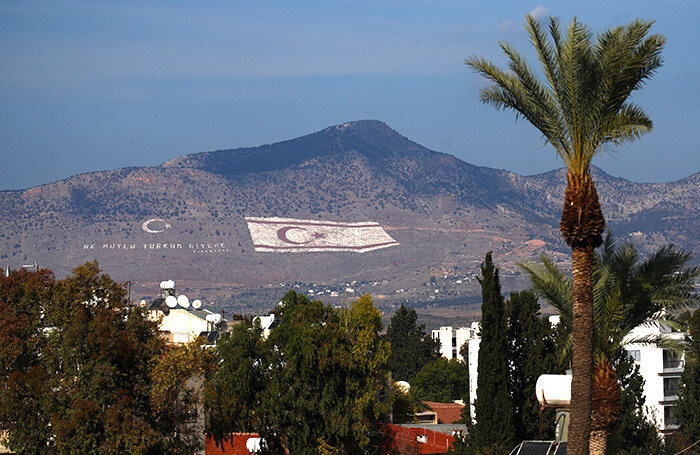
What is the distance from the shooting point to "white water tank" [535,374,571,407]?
33.7 m

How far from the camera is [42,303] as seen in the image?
50.3m

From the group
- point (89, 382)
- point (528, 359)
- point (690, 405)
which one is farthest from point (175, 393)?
point (690, 405)

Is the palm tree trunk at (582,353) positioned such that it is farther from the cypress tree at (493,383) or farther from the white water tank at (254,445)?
the white water tank at (254,445)

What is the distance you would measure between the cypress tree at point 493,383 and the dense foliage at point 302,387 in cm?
486

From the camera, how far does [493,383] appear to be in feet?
177

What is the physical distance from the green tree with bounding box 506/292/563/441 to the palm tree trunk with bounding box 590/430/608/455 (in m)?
26.4

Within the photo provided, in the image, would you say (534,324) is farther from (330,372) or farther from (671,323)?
(671,323)

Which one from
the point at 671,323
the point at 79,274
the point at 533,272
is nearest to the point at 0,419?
the point at 79,274

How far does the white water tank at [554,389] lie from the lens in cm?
3366

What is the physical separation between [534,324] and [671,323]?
30.5m

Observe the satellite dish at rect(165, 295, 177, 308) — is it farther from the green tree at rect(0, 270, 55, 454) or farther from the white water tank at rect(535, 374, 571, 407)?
the white water tank at rect(535, 374, 571, 407)

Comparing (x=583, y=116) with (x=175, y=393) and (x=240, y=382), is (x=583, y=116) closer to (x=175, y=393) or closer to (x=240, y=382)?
(x=175, y=393)

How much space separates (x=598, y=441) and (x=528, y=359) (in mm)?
31033

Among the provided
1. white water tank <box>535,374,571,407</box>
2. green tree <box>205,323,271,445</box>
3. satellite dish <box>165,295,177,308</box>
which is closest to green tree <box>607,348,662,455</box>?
green tree <box>205,323,271,445</box>
